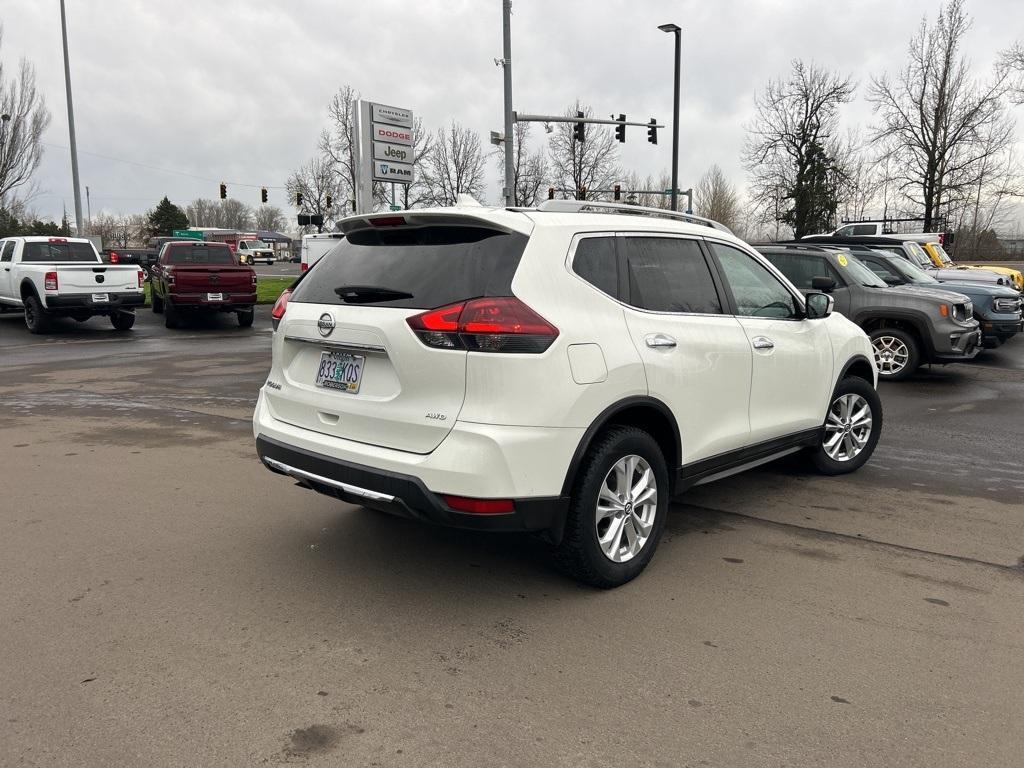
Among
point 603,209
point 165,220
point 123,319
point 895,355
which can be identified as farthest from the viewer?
point 165,220

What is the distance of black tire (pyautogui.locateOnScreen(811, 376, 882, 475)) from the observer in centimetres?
584

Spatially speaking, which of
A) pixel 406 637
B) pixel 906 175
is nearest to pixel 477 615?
pixel 406 637

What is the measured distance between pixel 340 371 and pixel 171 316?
51.9ft

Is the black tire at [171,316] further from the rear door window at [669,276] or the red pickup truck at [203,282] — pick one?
the rear door window at [669,276]

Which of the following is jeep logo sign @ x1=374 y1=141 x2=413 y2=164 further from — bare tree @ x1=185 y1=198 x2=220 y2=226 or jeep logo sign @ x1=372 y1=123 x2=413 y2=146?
bare tree @ x1=185 y1=198 x2=220 y2=226

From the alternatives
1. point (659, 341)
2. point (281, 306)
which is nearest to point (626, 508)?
point (659, 341)

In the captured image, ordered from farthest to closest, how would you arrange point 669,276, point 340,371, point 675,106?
point 675,106
point 669,276
point 340,371

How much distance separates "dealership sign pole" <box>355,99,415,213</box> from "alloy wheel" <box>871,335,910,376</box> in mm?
16051

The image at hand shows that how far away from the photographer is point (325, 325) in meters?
3.84

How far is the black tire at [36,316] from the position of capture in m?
16.1

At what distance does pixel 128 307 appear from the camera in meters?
16.3

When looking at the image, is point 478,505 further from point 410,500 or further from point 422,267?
point 422,267

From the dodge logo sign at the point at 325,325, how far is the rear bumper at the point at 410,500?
0.58 meters

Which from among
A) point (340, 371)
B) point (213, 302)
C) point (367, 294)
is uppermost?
point (367, 294)
